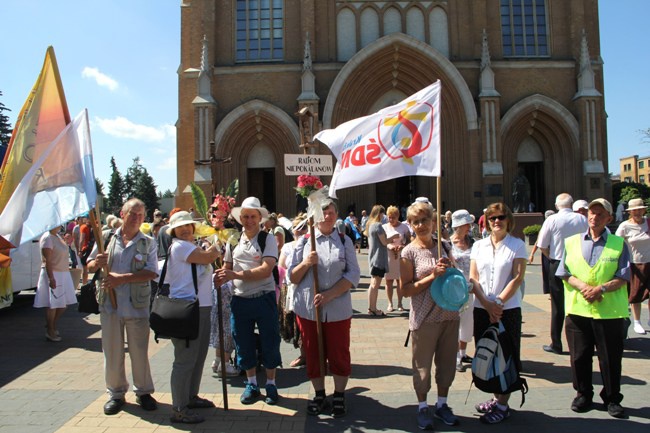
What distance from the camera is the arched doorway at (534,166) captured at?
27234 mm

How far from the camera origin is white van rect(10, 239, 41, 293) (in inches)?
387

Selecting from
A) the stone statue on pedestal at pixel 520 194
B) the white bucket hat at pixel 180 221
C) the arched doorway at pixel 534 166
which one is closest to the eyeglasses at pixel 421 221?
the white bucket hat at pixel 180 221

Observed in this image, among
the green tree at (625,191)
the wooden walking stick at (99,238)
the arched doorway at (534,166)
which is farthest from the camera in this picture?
the green tree at (625,191)

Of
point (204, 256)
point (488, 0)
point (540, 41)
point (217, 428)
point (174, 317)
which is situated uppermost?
point (488, 0)

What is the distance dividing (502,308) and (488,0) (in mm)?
25405

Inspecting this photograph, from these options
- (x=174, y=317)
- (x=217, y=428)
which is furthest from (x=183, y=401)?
(x=174, y=317)

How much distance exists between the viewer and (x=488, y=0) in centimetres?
2630

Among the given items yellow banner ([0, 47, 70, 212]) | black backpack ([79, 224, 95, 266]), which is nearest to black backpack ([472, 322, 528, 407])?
yellow banner ([0, 47, 70, 212])

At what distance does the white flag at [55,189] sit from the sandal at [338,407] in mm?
2899

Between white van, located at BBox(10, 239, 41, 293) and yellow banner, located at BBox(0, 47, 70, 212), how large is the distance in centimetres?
578

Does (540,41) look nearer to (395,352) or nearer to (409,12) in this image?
(409,12)

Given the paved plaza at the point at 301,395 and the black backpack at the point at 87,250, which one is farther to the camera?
the black backpack at the point at 87,250

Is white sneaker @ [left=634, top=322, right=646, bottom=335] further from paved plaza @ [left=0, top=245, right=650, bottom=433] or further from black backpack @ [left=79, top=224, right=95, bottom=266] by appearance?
black backpack @ [left=79, top=224, right=95, bottom=266]

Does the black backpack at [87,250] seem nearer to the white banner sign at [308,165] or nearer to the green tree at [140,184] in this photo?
the white banner sign at [308,165]
